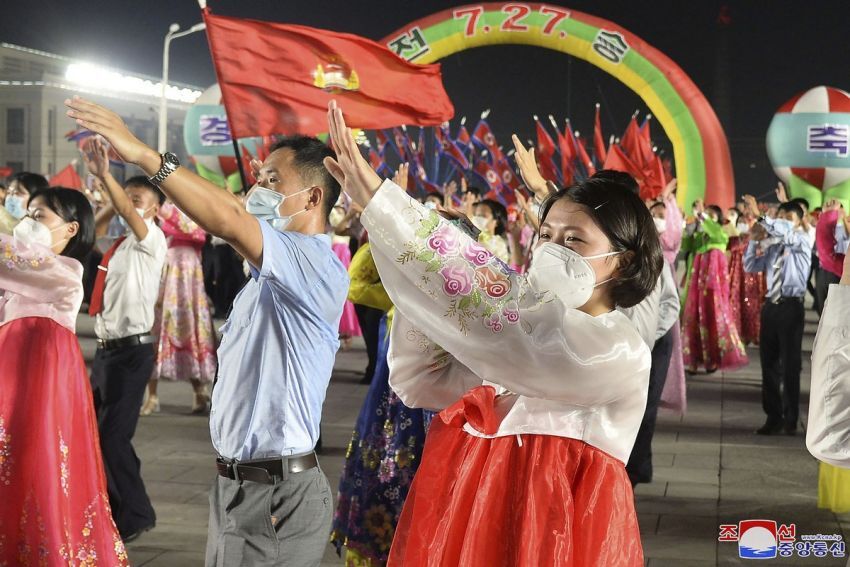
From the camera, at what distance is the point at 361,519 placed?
467cm

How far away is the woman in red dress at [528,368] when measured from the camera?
1996 millimetres

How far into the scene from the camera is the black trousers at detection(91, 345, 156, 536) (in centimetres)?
535

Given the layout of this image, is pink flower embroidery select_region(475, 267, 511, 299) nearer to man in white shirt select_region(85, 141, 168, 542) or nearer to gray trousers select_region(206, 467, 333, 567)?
gray trousers select_region(206, 467, 333, 567)

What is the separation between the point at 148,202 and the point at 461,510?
4371mm

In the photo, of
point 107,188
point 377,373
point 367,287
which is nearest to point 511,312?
point 107,188

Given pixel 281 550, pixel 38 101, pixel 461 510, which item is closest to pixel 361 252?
pixel 281 550

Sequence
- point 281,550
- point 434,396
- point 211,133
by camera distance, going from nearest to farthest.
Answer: point 434,396 → point 281,550 → point 211,133

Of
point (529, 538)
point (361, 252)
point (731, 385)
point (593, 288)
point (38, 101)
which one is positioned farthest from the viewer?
point (38, 101)

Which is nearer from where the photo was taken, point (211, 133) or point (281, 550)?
point (281, 550)

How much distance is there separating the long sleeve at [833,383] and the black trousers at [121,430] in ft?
11.8

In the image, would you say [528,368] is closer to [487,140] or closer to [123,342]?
[123,342]

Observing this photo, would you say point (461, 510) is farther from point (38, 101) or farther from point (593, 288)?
point (38, 101)

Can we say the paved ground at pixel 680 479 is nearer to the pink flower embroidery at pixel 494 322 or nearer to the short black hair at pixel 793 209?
the short black hair at pixel 793 209

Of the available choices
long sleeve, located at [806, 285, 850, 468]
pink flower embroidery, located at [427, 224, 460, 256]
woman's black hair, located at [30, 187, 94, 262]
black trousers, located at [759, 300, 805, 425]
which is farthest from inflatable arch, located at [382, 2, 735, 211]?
pink flower embroidery, located at [427, 224, 460, 256]
